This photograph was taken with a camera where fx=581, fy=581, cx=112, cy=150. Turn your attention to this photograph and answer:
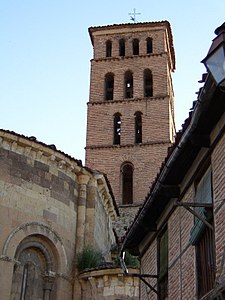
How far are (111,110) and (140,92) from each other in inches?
88.3

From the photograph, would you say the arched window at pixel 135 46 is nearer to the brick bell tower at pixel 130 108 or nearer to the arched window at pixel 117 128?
the brick bell tower at pixel 130 108

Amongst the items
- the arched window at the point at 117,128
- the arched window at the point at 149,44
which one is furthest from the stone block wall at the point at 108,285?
the arched window at the point at 149,44

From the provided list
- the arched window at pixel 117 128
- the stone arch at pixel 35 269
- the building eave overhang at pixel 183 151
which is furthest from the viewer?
the arched window at pixel 117 128

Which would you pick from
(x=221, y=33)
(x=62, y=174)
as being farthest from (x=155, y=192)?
(x=62, y=174)

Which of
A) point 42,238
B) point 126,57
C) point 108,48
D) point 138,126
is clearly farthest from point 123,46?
point 42,238

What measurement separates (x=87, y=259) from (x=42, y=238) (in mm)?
1770

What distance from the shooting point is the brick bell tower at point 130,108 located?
34.3 m

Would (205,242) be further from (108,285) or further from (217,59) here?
(108,285)

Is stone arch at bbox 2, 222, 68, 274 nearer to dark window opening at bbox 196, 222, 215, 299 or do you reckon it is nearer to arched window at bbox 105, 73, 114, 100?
dark window opening at bbox 196, 222, 215, 299

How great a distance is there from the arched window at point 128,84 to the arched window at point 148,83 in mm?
1028

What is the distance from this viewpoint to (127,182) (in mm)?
35500

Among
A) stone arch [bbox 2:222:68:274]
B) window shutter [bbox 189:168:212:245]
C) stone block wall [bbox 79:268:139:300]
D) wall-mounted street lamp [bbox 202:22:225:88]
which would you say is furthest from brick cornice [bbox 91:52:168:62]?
wall-mounted street lamp [bbox 202:22:225:88]

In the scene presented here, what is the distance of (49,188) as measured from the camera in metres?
18.7

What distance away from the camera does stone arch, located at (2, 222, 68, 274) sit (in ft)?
55.7
